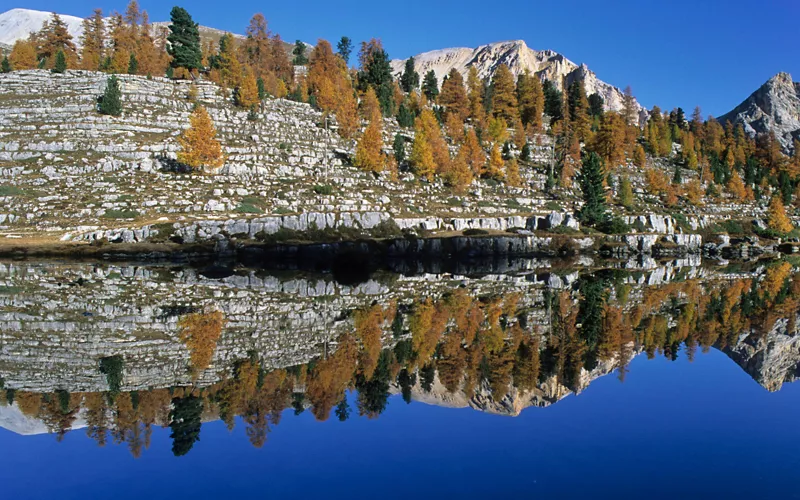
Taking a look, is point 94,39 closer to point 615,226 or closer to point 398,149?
point 398,149

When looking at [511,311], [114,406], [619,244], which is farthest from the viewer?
[619,244]

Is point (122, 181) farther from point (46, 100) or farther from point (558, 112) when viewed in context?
point (558, 112)

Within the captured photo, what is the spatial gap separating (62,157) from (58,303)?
53.5m

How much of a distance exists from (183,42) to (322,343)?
9326cm

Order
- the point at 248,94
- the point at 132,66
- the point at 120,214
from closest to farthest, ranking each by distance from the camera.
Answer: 1. the point at 120,214
2. the point at 248,94
3. the point at 132,66

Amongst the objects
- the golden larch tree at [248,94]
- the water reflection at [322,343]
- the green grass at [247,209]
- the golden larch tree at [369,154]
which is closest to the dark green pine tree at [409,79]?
the golden larch tree at [248,94]

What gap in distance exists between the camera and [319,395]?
13344 millimetres

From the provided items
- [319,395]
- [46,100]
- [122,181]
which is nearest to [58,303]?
[319,395]

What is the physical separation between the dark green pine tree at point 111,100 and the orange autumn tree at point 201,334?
216ft

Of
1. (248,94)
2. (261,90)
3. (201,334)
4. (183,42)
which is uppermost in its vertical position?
(183,42)

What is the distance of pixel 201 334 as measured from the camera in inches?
808

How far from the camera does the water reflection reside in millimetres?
12664

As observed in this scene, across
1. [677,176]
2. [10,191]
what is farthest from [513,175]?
[10,191]

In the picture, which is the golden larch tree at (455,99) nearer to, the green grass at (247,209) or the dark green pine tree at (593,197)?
the dark green pine tree at (593,197)
